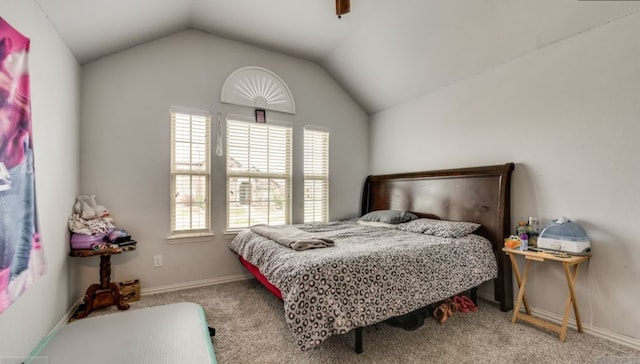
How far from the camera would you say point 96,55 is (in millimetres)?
2805

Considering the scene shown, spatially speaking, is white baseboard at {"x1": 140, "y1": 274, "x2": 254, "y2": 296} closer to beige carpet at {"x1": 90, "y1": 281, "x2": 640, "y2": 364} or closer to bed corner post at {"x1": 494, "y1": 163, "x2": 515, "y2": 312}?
beige carpet at {"x1": 90, "y1": 281, "x2": 640, "y2": 364}

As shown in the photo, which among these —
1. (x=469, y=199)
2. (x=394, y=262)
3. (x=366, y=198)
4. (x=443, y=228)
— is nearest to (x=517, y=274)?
(x=443, y=228)

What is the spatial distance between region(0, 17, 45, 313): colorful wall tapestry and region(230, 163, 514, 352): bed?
1.43 m

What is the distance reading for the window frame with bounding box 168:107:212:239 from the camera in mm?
3180

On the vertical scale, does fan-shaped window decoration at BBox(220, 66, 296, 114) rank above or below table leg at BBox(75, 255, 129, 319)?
above

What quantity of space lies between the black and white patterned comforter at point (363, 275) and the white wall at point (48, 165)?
150cm

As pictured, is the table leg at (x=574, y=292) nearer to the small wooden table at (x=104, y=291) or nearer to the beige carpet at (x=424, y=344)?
the beige carpet at (x=424, y=344)

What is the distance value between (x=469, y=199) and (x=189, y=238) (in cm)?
325

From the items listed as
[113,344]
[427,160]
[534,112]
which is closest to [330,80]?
[427,160]

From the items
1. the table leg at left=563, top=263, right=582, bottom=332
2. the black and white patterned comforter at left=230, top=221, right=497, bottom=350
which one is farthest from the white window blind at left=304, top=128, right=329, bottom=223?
the table leg at left=563, top=263, right=582, bottom=332

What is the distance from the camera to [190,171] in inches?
129

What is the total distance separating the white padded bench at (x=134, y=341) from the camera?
1.59 meters

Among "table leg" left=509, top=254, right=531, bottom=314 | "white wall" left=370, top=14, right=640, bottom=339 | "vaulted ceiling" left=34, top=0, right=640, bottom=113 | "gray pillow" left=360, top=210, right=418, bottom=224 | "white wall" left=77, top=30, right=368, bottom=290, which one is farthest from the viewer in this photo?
"gray pillow" left=360, top=210, right=418, bottom=224

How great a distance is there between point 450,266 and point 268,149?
2600 millimetres
